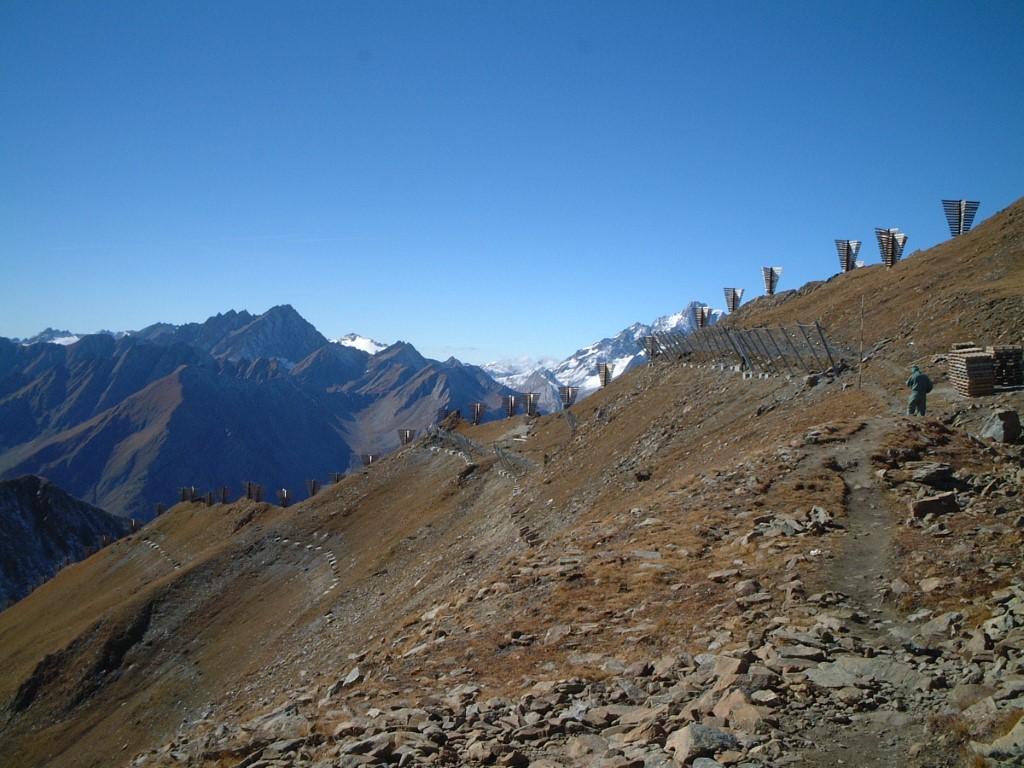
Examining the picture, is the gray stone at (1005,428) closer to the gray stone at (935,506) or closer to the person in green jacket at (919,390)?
the person in green jacket at (919,390)

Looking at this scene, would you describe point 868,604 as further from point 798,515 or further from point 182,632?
point 182,632

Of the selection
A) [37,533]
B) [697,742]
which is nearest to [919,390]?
[697,742]

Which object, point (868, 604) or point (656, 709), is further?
point (868, 604)

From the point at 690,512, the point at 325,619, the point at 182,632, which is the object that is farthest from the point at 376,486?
the point at 690,512

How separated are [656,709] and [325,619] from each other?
42.4 meters

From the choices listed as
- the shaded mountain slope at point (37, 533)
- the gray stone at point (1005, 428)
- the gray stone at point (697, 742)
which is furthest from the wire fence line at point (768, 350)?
the shaded mountain slope at point (37, 533)

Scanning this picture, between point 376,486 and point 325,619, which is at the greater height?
point 376,486

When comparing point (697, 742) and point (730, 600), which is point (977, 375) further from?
point (697, 742)

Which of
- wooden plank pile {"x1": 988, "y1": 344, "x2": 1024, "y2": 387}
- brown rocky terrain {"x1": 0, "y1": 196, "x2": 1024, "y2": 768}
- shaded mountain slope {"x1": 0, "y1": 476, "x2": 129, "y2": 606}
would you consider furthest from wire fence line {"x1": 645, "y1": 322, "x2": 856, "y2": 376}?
shaded mountain slope {"x1": 0, "y1": 476, "x2": 129, "y2": 606}

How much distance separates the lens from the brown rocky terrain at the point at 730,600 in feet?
31.1

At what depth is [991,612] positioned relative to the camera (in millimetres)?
10805

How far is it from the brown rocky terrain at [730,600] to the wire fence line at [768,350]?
54.1 inches

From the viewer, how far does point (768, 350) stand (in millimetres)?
39000

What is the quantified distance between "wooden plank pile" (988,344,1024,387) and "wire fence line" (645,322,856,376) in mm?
7729
